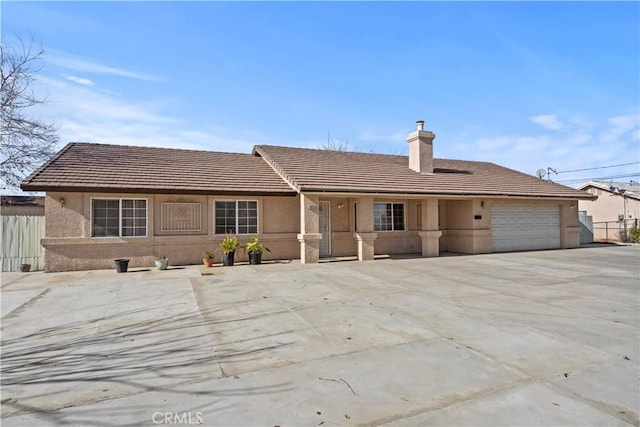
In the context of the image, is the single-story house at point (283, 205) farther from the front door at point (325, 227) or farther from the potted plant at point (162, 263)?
the potted plant at point (162, 263)

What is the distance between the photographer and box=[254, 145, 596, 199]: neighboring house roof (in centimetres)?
1474

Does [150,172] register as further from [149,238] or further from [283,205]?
[283,205]


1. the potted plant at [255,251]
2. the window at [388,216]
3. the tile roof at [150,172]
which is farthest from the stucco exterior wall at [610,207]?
the potted plant at [255,251]

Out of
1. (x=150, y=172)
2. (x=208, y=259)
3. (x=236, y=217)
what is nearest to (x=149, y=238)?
(x=208, y=259)

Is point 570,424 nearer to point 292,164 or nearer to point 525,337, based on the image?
point 525,337

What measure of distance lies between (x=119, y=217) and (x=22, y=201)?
1936cm

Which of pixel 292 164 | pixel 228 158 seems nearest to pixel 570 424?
pixel 292 164

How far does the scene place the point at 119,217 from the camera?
12.7m

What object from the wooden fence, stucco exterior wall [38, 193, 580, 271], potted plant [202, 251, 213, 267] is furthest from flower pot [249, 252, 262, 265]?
the wooden fence

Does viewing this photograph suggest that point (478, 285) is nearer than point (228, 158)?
Yes

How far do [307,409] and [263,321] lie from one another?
2908 mm

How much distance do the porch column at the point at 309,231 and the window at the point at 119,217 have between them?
555 cm

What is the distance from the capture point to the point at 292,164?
16141mm

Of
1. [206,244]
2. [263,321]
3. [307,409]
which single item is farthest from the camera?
[206,244]
